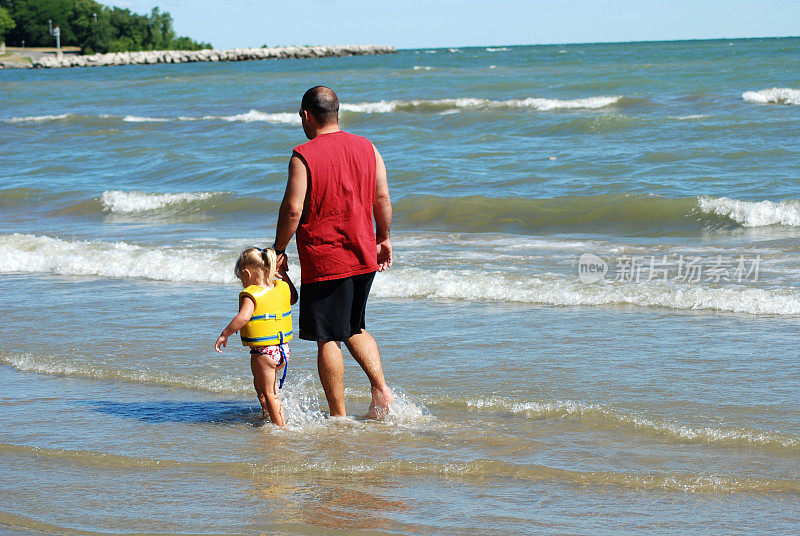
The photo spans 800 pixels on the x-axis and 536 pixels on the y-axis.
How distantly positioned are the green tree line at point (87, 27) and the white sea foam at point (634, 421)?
110729mm

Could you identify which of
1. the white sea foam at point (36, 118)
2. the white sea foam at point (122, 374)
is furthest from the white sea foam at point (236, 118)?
the white sea foam at point (122, 374)

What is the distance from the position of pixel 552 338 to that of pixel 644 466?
7.06ft

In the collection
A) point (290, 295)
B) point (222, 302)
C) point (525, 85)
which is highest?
point (525, 85)

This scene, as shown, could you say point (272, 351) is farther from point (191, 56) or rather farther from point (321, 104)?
point (191, 56)

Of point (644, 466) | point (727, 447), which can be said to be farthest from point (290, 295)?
point (727, 447)

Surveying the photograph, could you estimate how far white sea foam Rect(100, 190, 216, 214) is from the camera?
44.8 ft

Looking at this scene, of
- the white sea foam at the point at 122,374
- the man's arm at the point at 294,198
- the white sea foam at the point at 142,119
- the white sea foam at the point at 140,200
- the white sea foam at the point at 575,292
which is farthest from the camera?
the white sea foam at the point at 142,119

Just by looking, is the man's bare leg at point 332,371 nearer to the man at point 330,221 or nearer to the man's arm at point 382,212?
the man at point 330,221

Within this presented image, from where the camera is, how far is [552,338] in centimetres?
596

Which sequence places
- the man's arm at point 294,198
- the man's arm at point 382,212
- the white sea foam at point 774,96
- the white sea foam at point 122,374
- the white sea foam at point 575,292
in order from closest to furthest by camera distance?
the man's arm at point 294,198
the man's arm at point 382,212
the white sea foam at point 122,374
the white sea foam at point 575,292
the white sea foam at point 774,96

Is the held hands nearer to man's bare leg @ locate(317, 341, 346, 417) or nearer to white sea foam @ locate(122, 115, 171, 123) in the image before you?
man's bare leg @ locate(317, 341, 346, 417)

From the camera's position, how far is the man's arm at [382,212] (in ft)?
14.4

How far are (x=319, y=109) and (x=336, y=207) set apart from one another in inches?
18.4

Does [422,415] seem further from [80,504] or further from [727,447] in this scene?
[80,504]
